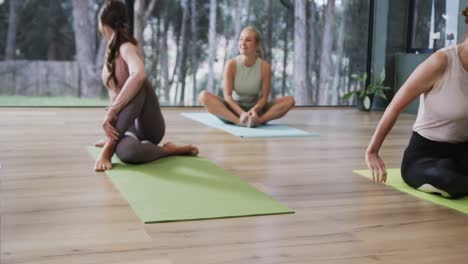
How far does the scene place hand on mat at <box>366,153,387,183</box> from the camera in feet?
6.77

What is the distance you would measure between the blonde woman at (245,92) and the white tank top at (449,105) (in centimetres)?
196

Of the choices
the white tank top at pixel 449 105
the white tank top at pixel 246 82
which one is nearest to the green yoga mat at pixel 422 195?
the white tank top at pixel 449 105

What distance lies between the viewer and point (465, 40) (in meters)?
2.21

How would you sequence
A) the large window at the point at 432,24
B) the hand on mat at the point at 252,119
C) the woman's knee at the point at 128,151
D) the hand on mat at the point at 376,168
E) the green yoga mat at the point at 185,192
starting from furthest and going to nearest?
the large window at the point at 432,24
the hand on mat at the point at 252,119
the woman's knee at the point at 128,151
the hand on mat at the point at 376,168
the green yoga mat at the point at 185,192

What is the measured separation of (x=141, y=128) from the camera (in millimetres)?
2799

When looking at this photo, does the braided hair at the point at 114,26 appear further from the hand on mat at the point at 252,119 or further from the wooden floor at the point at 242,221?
the hand on mat at the point at 252,119

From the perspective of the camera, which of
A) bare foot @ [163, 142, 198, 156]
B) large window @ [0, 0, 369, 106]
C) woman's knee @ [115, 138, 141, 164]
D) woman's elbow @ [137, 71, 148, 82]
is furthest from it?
large window @ [0, 0, 369, 106]

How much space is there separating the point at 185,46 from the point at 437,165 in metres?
3.83

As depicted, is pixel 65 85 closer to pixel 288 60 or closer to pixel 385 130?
pixel 288 60

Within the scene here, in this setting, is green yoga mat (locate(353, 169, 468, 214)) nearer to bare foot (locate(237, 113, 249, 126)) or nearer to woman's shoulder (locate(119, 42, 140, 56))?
woman's shoulder (locate(119, 42, 140, 56))

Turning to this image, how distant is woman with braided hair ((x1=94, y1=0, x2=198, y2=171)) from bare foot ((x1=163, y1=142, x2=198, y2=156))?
0.10 metres

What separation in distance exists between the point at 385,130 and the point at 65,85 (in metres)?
3.96

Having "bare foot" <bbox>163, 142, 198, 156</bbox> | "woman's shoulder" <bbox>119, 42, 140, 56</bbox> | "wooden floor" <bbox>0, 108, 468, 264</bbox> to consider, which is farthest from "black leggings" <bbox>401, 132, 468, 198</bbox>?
"woman's shoulder" <bbox>119, 42, 140, 56</bbox>

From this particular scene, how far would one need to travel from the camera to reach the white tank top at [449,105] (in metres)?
2.20
